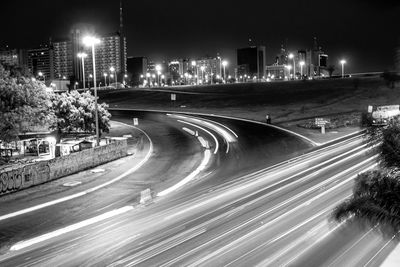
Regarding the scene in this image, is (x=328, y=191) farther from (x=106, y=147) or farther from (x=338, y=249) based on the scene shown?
(x=106, y=147)

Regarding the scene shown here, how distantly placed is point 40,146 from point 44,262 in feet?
94.3

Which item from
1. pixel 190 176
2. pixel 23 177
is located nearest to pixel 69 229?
pixel 23 177

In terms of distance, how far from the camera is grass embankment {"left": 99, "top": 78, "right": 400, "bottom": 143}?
70125mm

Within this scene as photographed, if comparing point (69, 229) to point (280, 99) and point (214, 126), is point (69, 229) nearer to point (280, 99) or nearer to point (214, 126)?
point (214, 126)

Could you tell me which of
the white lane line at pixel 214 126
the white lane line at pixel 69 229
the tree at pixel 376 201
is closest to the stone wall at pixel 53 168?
the white lane line at pixel 69 229

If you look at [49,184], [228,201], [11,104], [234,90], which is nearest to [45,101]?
[11,104]

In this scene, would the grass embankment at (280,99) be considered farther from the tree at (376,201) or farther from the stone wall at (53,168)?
the tree at (376,201)

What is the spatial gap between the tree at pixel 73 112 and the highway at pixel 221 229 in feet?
54.3

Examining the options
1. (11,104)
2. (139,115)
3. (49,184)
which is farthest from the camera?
(139,115)

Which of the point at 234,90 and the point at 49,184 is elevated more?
the point at 234,90

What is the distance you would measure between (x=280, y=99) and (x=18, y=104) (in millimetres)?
60859

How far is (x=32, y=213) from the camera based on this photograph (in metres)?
22.2

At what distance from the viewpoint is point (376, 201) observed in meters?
5.60

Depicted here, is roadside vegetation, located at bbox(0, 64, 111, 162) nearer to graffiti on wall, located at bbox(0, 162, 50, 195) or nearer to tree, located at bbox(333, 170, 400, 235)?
graffiti on wall, located at bbox(0, 162, 50, 195)
